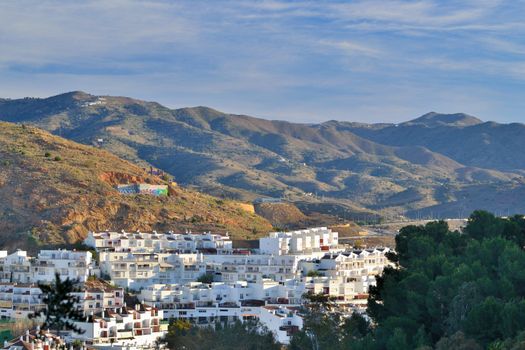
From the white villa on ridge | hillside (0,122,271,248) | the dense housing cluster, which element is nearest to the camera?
the dense housing cluster

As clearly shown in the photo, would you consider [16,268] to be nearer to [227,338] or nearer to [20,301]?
[20,301]

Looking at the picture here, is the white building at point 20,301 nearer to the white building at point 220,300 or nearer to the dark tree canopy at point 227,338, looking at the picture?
the white building at point 220,300

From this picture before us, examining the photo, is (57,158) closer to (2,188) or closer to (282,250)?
(2,188)

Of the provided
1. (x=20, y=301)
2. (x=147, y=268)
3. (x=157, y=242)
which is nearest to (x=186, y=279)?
(x=147, y=268)

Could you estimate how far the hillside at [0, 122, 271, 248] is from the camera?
84625 millimetres

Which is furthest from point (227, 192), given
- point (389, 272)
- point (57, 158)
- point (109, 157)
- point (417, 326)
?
point (417, 326)

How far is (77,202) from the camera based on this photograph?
8838cm

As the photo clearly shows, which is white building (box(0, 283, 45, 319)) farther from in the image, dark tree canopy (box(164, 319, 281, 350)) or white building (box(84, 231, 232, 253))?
dark tree canopy (box(164, 319, 281, 350))

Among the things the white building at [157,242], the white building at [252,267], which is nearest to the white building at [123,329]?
the white building at [252,267]

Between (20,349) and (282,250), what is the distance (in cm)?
3325

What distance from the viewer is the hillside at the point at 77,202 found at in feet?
278

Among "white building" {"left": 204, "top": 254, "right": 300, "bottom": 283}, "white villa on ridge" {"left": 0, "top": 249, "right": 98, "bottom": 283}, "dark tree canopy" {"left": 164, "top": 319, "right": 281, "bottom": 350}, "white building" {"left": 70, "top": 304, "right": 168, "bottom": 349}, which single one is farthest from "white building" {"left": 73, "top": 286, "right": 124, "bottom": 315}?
"white building" {"left": 204, "top": 254, "right": 300, "bottom": 283}

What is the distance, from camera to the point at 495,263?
49.6 metres

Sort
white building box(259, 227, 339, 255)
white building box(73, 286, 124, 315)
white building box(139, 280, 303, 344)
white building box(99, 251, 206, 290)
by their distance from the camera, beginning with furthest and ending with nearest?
white building box(259, 227, 339, 255) < white building box(99, 251, 206, 290) < white building box(139, 280, 303, 344) < white building box(73, 286, 124, 315)
